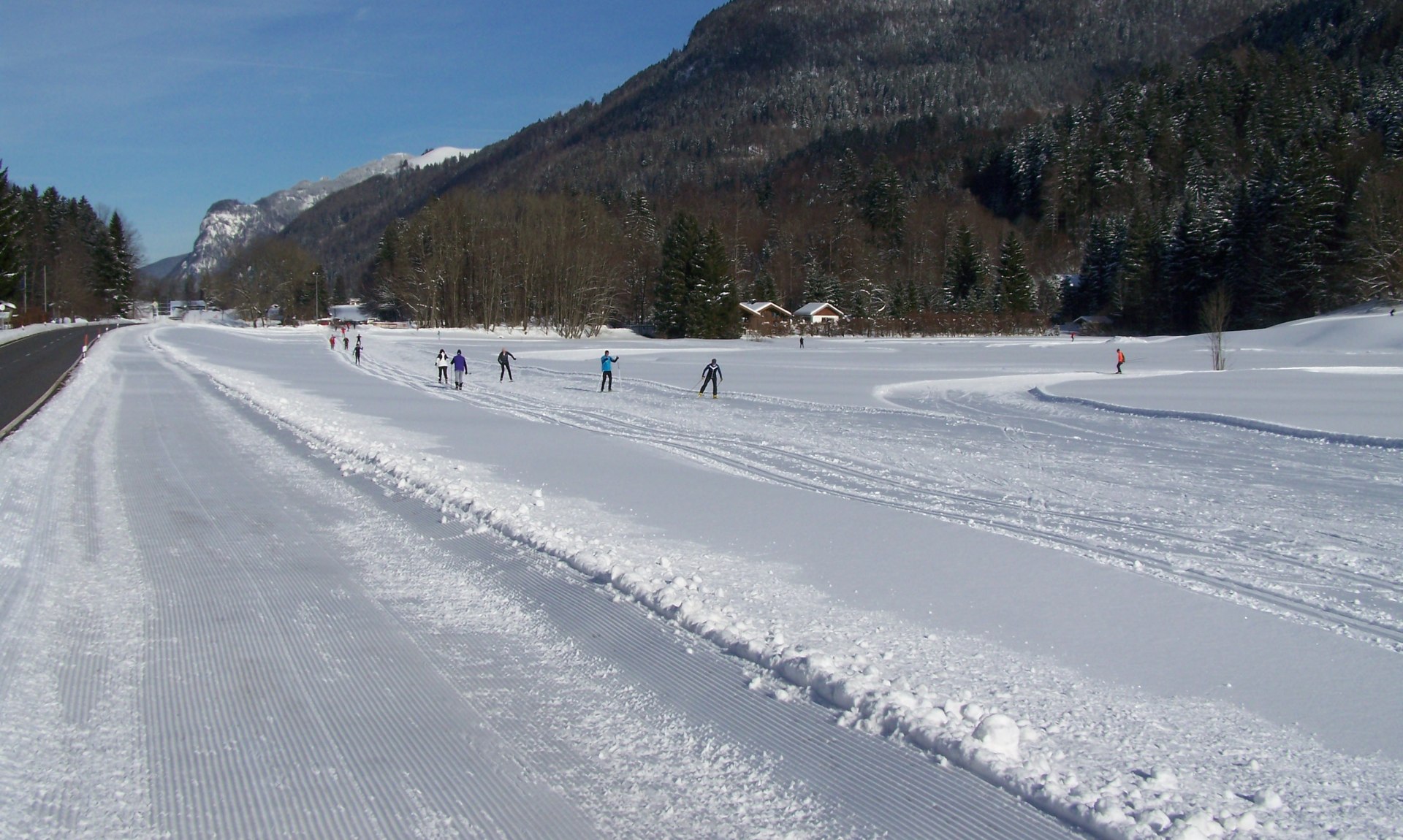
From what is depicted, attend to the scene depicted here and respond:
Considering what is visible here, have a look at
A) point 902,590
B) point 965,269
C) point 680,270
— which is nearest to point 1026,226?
point 965,269

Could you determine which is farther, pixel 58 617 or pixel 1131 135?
pixel 1131 135

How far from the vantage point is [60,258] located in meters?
99.4

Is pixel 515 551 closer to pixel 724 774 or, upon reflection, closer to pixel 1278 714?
pixel 724 774

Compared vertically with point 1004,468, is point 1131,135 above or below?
above

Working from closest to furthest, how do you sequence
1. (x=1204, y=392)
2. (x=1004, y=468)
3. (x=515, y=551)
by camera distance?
(x=515, y=551) < (x=1004, y=468) < (x=1204, y=392)

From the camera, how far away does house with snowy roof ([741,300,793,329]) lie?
8600 cm

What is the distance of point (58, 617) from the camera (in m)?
5.66

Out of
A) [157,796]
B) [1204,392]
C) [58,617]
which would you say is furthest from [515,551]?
[1204,392]

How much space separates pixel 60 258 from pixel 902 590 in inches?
4722

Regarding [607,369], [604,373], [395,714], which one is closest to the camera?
[395,714]

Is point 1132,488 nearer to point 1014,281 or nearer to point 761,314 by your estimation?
point 761,314

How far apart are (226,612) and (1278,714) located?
242 inches

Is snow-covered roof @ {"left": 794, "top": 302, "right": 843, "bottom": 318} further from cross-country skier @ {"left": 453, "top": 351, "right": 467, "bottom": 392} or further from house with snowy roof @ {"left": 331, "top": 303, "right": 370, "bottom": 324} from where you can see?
cross-country skier @ {"left": 453, "top": 351, "right": 467, "bottom": 392}

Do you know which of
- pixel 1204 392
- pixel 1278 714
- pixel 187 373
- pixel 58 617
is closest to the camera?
pixel 1278 714
